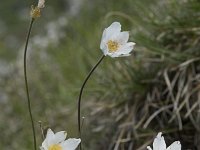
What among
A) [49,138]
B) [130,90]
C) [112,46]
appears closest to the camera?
[49,138]

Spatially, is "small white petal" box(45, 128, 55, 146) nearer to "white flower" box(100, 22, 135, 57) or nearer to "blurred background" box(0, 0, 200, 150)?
"white flower" box(100, 22, 135, 57)

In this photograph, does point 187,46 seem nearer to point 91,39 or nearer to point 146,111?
point 146,111

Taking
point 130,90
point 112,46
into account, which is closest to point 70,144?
point 112,46

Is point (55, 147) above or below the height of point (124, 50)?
below

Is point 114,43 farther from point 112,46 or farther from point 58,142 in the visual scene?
point 58,142

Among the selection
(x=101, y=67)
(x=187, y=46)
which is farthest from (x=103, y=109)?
(x=187, y=46)

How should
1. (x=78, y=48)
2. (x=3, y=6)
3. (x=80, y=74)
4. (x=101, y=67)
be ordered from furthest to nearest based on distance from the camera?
(x=3, y=6) → (x=78, y=48) → (x=80, y=74) → (x=101, y=67)
